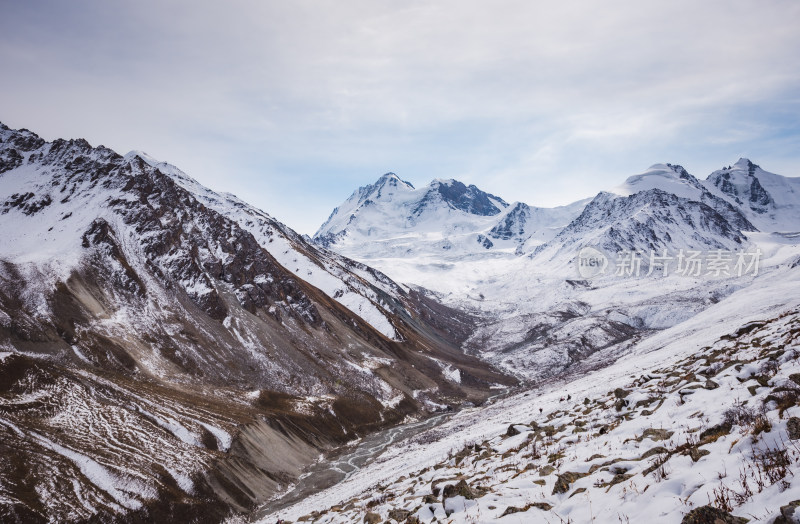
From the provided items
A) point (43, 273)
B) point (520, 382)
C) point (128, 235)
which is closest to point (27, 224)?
point (128, 235)

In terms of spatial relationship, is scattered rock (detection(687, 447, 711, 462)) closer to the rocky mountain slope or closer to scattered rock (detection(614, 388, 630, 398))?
scattered rock (detection(614, 388, 630, 398))

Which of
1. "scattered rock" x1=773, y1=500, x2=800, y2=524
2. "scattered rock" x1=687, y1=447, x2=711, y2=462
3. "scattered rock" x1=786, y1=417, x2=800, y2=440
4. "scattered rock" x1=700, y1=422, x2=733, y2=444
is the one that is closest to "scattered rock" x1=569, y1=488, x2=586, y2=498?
"scattered rock" x1=687, y1=447, x2=711, y2=462

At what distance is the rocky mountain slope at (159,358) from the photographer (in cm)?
3722

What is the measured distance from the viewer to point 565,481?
11891mm

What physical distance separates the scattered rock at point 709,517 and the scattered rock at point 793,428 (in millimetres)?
3255

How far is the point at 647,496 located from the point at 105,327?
78.8 m

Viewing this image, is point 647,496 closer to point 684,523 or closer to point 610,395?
point 684,523

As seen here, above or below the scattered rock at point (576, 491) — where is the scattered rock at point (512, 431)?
below

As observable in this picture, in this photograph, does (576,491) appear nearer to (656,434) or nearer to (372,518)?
(656,434)

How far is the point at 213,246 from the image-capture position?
4481 inches

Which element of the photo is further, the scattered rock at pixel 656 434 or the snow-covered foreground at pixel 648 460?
the scattered rock at pixel 656 434

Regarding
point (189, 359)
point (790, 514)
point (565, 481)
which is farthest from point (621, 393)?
point (189, 359)

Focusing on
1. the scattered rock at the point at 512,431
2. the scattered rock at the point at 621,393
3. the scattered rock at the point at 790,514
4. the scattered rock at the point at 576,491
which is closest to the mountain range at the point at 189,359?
the scattered rock at the point at 621,393

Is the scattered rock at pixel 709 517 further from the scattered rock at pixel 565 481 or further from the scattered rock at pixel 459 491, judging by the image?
the scattered rock at pixel 459 491
